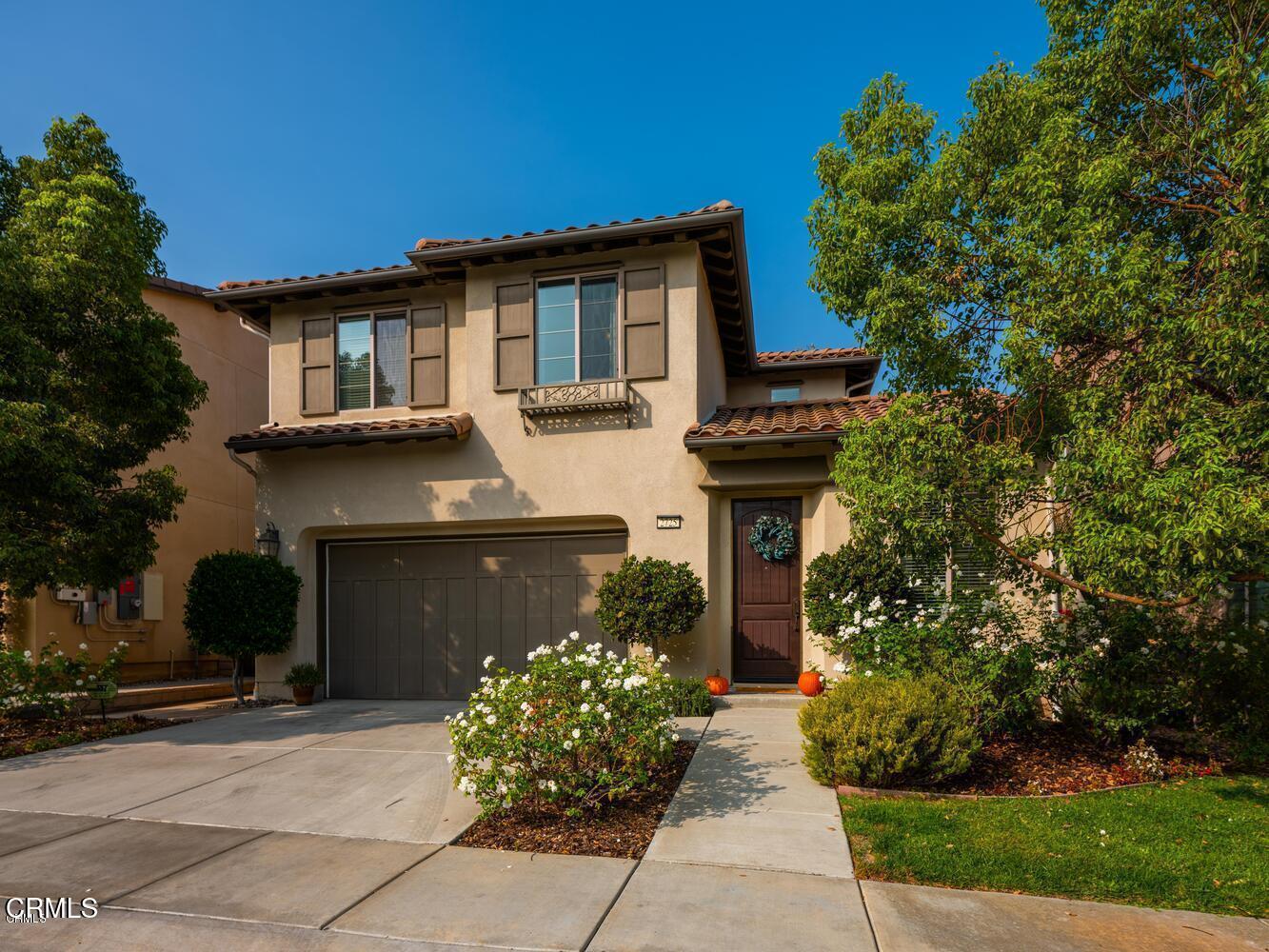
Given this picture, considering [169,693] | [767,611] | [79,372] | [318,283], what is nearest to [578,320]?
[318,283]

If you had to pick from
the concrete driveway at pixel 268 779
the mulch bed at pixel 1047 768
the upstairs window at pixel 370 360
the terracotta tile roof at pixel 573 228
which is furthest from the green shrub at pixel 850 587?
the upstairs window at pixel 370 360

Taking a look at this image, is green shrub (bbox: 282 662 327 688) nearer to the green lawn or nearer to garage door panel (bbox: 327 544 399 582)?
garage door panel (bbox: 327 544 399 582)

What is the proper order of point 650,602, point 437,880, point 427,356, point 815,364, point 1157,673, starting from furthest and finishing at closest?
point 815,364 < point 427,356 < point 650,602 < point 1157,673 < point 437,880

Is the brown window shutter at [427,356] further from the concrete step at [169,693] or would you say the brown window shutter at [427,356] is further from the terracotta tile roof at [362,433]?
the concrete step at [169,693]

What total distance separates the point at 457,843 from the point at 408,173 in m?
10.3

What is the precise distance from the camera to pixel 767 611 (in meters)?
9.85

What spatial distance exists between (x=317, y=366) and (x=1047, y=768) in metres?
10.8

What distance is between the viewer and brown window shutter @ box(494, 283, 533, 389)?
10258 millimetres

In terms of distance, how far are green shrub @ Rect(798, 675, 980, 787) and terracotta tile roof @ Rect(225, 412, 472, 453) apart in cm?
633

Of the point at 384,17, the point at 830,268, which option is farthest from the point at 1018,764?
the point at 384,17

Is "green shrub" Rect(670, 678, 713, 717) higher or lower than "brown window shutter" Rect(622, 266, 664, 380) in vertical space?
lower

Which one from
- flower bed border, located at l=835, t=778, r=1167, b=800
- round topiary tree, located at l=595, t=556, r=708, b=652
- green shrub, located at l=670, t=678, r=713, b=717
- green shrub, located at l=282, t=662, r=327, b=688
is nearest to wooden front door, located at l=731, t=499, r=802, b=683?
round topiary tree, located at l=595, t=556, r=708, b=652

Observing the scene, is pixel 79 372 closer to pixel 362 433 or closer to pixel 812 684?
pixel 362 433

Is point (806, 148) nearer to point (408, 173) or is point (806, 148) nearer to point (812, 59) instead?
point (812, 59)
